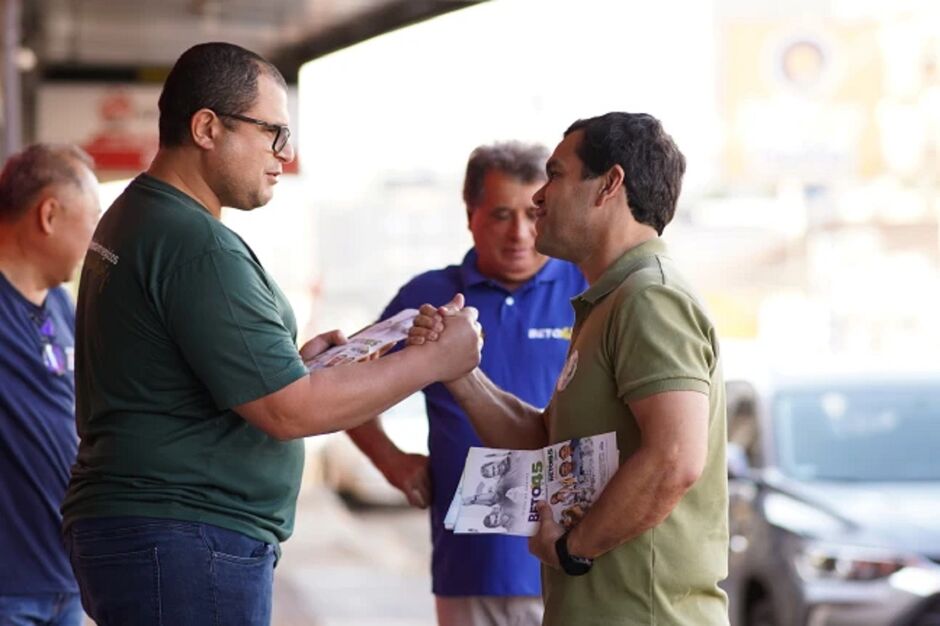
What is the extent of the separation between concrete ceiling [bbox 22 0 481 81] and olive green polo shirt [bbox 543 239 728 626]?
538 centimetres

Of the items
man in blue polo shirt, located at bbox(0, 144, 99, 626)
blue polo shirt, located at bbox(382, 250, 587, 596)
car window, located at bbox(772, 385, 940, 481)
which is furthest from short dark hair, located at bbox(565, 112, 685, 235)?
car window, located at bbox(772, 385, 940, 481)

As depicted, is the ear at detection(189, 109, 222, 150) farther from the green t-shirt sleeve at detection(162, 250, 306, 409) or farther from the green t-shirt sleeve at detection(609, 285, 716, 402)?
the green t-shirt sleeve at detection(609, 285, 716, 402)

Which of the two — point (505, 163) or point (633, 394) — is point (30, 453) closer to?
point (505, 163)

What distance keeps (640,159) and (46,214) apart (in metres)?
1.98

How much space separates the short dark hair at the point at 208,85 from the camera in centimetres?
324

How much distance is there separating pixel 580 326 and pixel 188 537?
2.96 ft

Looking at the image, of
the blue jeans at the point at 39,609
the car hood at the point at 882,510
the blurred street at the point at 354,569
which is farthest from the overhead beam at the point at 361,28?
the blue jeans at the point at 39,609

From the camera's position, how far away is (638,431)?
3.05 m

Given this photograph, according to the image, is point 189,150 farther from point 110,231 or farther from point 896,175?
point 896,175

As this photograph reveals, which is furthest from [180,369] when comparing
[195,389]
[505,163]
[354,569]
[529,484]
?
[354,569]

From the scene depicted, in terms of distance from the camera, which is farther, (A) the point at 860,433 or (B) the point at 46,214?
(A) the point at 860,433

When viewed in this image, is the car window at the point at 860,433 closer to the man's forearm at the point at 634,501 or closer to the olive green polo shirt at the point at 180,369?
the man's forearm at the point at 634,501

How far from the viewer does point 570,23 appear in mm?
29891

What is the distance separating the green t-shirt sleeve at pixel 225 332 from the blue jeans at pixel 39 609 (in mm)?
1497
